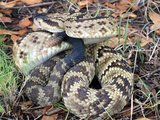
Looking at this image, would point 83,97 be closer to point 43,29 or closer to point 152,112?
point 152,112

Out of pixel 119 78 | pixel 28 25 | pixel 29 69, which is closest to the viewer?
pixel 119 78

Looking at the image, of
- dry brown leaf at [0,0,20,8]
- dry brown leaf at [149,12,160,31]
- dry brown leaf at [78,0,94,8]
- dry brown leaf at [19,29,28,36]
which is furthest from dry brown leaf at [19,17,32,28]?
dry brown leaf at [149,12,160,31]

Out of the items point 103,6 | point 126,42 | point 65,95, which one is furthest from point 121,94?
point 103,6

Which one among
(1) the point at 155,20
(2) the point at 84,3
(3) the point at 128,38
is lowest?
(3) the point at 128,38

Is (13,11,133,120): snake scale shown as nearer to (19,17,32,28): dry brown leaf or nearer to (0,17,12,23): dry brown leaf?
(19,17,32,28): dry brown leaf

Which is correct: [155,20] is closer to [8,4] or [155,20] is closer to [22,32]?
[22,32]

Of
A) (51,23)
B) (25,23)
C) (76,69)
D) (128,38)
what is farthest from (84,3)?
(76,69)

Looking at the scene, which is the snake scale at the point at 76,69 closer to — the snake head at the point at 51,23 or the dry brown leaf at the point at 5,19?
the snake head at the point at 51,23

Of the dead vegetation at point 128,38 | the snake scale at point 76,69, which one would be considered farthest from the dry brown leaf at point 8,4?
the snake scale at point 76,69
